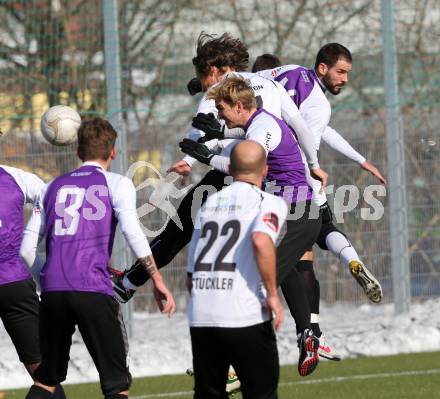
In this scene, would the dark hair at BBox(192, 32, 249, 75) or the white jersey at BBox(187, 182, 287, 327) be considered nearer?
the white jersey at BBox(187, 182, 287, 327)

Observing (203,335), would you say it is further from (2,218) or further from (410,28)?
(410,28)

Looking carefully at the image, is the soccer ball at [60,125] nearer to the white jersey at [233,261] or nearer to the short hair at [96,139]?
the short hair at [96,139]

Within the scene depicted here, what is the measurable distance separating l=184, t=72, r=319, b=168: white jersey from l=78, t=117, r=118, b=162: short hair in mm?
958

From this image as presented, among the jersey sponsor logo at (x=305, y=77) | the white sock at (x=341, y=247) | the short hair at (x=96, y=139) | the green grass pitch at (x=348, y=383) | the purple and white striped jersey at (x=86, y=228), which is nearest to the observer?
the purple and white striped jersey at (x=86, y=228)

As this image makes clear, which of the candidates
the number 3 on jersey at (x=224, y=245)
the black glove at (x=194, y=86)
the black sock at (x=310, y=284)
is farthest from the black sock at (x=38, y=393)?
the black glove at (x=194, y=86)

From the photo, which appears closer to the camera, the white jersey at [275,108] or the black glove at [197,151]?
the black glove at [197,151]

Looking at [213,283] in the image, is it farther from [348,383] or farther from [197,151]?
[348,383]

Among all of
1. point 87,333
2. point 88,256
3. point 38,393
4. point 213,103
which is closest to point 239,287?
point 88,256

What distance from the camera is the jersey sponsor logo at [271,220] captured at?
6.19 m

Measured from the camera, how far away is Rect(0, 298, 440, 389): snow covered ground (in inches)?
507

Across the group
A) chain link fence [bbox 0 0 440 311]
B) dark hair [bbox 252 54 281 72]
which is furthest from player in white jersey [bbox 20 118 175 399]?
chain link fence [bbox 0 0 440 311]

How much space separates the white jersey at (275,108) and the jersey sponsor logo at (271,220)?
1.83 meters

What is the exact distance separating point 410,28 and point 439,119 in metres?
1.18

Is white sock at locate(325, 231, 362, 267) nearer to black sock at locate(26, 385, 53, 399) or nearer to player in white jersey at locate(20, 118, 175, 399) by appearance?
player in white jersey at locate(20, 118, 175, 399)
